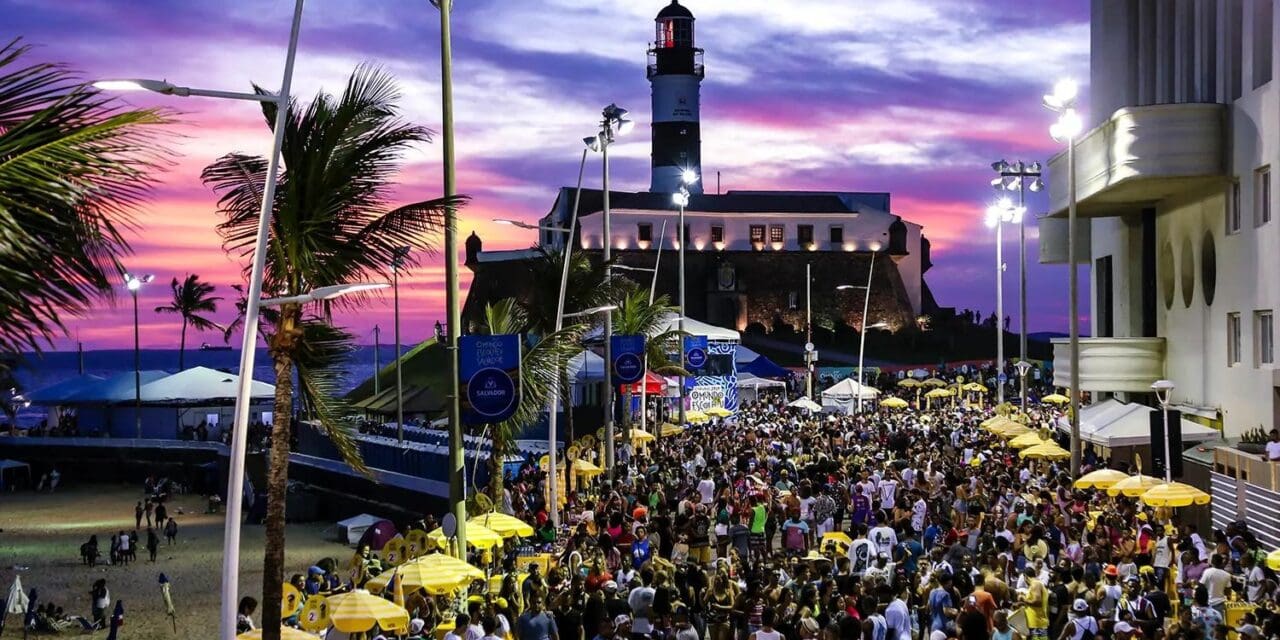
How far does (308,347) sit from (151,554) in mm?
28590

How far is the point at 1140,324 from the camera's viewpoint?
4297 cm

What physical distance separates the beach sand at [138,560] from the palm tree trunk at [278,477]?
1550 cm

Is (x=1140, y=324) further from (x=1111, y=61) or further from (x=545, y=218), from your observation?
(x=545, y=218)

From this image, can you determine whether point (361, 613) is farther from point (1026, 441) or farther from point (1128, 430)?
point (1026, 441)

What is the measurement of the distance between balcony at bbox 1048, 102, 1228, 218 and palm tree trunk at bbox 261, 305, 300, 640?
2583 centimetres

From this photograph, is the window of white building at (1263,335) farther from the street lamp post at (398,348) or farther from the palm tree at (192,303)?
the palm tree at (192,303)

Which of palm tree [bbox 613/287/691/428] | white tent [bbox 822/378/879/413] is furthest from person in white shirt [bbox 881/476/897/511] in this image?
white tent [bbox 822/378/879/413]

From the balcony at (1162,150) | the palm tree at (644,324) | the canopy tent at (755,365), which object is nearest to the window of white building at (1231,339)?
the balcony at (1162,150)

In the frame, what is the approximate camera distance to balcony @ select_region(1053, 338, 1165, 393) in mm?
40938

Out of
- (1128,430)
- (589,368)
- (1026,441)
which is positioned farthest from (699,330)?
(1128,430)

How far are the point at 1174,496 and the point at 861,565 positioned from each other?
6.55m

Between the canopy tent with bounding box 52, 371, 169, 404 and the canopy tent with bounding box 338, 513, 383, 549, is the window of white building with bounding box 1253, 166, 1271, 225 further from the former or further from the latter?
the canopy tent with bounding box 52, 371, 169, 404

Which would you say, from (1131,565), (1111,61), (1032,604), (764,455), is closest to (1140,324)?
(1111,61)

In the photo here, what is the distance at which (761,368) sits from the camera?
72.0m
